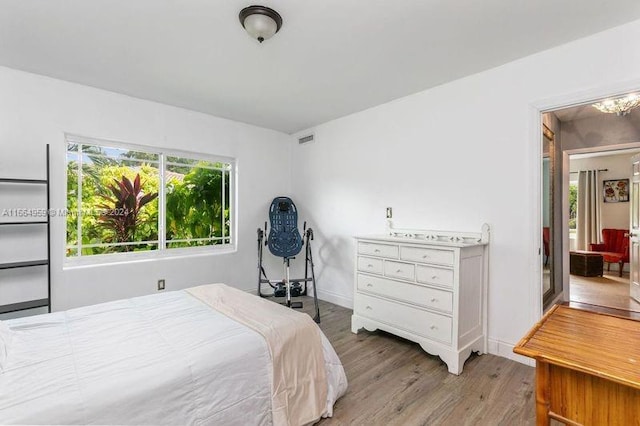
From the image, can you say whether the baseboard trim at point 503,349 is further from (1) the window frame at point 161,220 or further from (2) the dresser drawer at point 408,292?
(1) the window frame at point 161,220

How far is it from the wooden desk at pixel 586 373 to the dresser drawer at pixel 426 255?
4.03 ft

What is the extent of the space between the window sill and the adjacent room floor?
487 cm

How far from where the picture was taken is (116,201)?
340cm

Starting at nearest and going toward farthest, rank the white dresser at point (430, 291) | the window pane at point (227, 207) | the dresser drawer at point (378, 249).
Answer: the white dresser at point (430, 291), the dresser drawer at point (378, 249), the window pane at point (227, 207)

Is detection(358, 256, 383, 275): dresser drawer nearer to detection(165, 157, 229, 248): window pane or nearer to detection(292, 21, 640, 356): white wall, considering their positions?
detection(292, 21, 640, 356): white wall

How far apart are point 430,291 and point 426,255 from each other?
298mm

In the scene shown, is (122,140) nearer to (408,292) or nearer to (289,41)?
(289,41)

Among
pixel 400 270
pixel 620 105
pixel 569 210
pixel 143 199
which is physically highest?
pixel 620 105

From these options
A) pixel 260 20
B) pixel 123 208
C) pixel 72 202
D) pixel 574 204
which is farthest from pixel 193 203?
pixel 574 204

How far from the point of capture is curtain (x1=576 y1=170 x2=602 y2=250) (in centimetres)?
632

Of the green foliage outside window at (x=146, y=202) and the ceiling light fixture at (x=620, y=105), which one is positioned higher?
the ceiling light fixture at (x=620, y=105)

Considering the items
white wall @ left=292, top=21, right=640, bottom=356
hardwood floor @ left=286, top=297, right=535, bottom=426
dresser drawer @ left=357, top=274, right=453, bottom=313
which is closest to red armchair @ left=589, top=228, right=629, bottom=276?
white wall @ left=292, top=21, right=640, bottom=356

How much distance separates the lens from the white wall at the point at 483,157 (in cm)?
231

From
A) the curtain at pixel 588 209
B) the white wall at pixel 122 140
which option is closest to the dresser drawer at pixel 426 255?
the white wall at pixel 122 140
